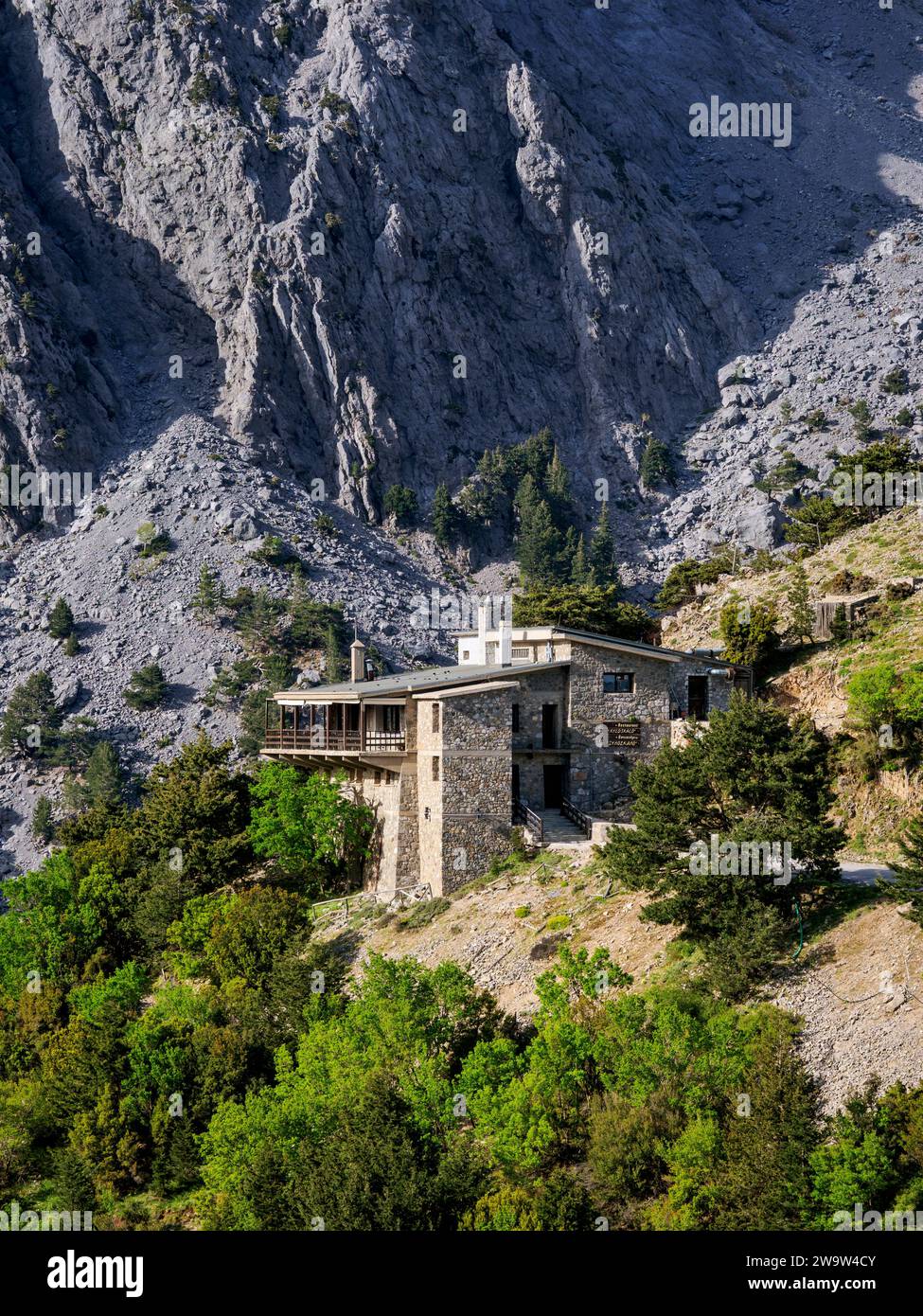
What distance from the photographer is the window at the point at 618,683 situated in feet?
165

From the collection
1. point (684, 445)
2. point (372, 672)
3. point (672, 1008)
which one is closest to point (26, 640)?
point (372, 672)

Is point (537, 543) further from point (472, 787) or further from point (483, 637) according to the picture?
point (472, 787)

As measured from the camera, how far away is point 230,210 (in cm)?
13675

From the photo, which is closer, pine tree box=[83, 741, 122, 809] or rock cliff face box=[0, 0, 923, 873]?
pine tree box=[83, 741, 122, 809]

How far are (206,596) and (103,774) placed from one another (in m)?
20.7

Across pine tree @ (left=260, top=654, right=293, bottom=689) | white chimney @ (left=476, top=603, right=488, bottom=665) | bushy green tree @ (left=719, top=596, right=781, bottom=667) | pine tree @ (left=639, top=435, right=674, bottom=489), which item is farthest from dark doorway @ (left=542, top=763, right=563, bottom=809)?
pine tree @ (left=639, top=435, right=674, bottom=489)

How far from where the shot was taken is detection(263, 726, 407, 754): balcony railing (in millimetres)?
48031

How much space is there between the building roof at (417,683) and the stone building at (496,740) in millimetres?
87

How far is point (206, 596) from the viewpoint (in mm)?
106562

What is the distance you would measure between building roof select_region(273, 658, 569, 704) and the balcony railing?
1222 millimetres

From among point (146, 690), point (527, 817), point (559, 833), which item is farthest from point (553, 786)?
point (146, 690)

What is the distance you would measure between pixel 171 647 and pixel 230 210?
53113mm

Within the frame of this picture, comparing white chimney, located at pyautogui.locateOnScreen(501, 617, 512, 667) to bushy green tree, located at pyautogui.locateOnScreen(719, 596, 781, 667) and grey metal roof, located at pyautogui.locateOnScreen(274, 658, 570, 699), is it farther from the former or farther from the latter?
bushy green tree, located at pyautogui.locateOnScreen(719, 596, 781, 667)

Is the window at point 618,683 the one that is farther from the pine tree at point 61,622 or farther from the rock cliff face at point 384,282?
the pine tree at point 61,622
